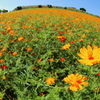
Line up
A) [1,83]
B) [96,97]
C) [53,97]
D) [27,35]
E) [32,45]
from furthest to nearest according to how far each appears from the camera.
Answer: [27,35] → [32,45] → [1,83] → [96,97] → [53,97]

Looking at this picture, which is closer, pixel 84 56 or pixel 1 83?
pixel 84 56

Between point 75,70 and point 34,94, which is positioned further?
point 75,70

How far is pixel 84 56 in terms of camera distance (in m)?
1.14

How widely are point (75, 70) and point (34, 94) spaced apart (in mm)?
901

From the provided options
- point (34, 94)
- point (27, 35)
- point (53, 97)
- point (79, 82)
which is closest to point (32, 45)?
point (27, 35)

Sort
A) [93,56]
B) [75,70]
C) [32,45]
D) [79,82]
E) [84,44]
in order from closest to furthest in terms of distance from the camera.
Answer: [93,56]
[79,82]
[75,70]
[32,45]
[84,44]

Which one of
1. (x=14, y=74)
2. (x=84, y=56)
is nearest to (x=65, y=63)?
(x=14, y=74)

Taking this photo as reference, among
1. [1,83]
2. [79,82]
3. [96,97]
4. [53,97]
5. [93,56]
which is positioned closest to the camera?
[93,56]

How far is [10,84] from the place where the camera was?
205 centimetres

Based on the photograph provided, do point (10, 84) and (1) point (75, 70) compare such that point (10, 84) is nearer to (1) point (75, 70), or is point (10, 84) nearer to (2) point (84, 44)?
(1) point (75, 70)

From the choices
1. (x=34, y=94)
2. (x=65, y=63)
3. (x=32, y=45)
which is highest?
(x=32, y=45)

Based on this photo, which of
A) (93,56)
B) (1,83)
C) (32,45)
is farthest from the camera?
(32,45)

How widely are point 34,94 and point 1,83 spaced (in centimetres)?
55

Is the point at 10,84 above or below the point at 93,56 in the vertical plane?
below
